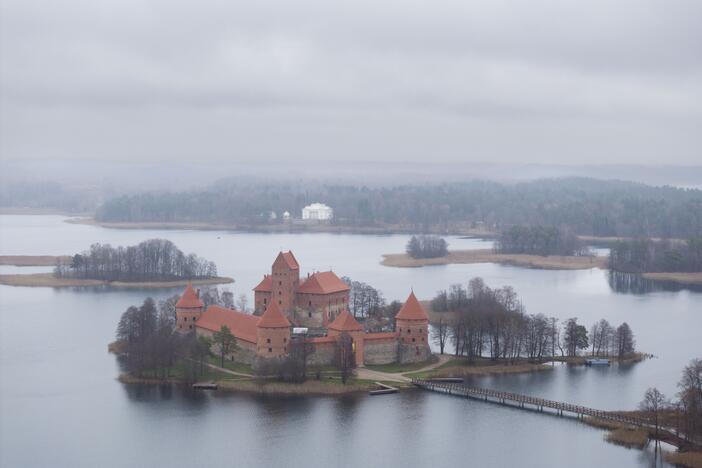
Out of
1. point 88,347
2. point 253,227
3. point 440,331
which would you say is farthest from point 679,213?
point 88,347

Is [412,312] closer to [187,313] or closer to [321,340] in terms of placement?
[321,340]

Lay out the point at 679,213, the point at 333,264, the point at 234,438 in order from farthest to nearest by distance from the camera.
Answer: the point at 679,213 < the point at 333,264 < the point at 234,438

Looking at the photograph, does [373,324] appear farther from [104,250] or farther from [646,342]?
[104,250]

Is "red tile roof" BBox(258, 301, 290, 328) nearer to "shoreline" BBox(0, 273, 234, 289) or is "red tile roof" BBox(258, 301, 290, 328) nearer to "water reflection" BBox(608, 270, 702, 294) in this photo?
"shoreline" BBox(0, 273, 234, 289)

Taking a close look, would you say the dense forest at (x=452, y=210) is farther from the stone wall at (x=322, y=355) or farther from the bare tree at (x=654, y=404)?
the bare tree at (x=654, y=404)

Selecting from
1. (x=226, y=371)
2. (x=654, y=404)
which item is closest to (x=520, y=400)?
(x=654, y=404)

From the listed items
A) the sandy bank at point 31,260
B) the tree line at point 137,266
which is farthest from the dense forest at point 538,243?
the sandy bank at point 31,260
